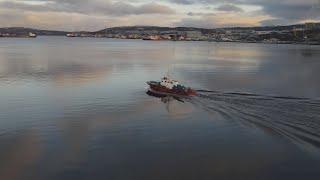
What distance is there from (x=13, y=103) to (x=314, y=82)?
5042cm

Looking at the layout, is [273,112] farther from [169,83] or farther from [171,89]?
[169,83]

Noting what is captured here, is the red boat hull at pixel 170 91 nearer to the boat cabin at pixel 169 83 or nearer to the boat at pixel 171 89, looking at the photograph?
the boat at pixel 171 89

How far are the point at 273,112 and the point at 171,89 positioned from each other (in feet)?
58.8

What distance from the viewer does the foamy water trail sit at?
37.1 meters

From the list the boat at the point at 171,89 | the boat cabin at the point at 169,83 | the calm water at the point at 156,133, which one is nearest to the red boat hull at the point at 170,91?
the boat at the point at 171,89

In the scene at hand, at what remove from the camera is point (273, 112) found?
45.3 meters

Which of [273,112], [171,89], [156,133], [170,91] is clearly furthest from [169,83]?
[156,133]

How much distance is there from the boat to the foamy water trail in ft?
5.50

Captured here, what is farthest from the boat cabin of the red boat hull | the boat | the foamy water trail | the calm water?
the foamy water trail

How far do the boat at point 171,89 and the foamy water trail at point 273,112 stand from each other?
1.68 metres

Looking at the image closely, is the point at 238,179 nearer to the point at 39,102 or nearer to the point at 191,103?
the point at 191,103

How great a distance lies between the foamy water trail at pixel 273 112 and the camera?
1459 inches

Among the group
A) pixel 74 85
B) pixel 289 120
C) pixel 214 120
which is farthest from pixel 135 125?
pixel 74 85

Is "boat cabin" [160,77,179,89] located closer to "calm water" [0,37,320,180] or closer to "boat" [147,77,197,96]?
"boat" [147,77,197,96]
